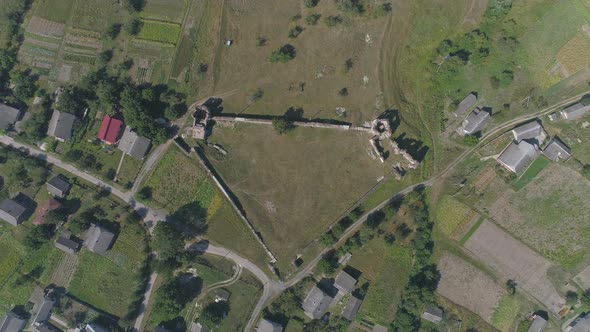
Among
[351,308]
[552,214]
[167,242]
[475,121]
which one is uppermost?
[475,121]

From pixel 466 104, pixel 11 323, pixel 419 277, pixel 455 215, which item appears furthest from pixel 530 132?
pixel 11 323

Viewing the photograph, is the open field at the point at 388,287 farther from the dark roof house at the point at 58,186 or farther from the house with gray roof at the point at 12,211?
the house with gray roof at the point at 12,211

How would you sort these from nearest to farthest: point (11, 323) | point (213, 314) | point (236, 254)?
point (213, 314), point (11, 323), point (236, 254)

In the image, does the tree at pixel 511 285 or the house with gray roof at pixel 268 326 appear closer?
the house with gray roof at pixel 268 326

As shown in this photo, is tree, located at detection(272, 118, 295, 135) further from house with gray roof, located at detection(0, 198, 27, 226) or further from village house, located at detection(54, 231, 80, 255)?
house with gray roof, located at detection(0, 198, 27, 226)

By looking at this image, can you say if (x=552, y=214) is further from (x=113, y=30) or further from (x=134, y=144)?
(x=113, y=30)

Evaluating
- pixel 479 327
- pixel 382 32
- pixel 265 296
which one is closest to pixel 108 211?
pixel 265 296

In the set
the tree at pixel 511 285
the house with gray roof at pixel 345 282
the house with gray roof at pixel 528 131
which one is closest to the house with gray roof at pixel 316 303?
the house with gray roof at pixel 345 282
